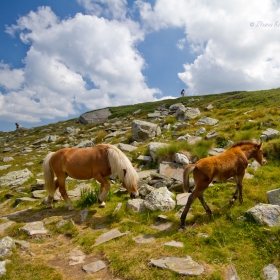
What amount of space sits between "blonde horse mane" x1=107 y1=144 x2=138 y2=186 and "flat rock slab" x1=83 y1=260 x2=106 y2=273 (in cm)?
292

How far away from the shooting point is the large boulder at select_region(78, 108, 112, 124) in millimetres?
46994

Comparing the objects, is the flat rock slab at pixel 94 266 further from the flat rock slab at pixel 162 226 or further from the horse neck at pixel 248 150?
the horse neck at pixel 248 150

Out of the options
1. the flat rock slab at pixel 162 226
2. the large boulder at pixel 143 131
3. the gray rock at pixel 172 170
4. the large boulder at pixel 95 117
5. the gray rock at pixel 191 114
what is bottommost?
the flat rock slab at pixel 162 226

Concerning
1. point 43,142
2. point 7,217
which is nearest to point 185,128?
point 7,217

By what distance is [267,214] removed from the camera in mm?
5594

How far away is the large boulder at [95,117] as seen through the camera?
47.0m

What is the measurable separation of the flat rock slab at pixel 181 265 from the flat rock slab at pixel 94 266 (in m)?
1.13

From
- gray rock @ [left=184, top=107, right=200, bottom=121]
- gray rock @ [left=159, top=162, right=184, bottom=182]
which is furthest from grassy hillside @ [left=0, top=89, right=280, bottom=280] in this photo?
gray rock @ [left=184, top=107, right=200, bottom=121]

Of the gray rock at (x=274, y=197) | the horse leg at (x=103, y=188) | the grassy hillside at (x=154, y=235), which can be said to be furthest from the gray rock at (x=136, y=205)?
the gray rock at (x=274, y=197)

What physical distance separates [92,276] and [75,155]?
4.70 metres

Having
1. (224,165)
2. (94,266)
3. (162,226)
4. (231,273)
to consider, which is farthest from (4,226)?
(224,165)

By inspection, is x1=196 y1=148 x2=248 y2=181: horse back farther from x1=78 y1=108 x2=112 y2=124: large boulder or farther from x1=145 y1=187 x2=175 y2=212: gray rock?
x1=78 y1=108 x2=112 y2=124: large boulder

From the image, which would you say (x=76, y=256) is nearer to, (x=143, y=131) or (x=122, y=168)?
(x=122, y=168)

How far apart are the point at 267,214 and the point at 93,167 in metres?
5.72
